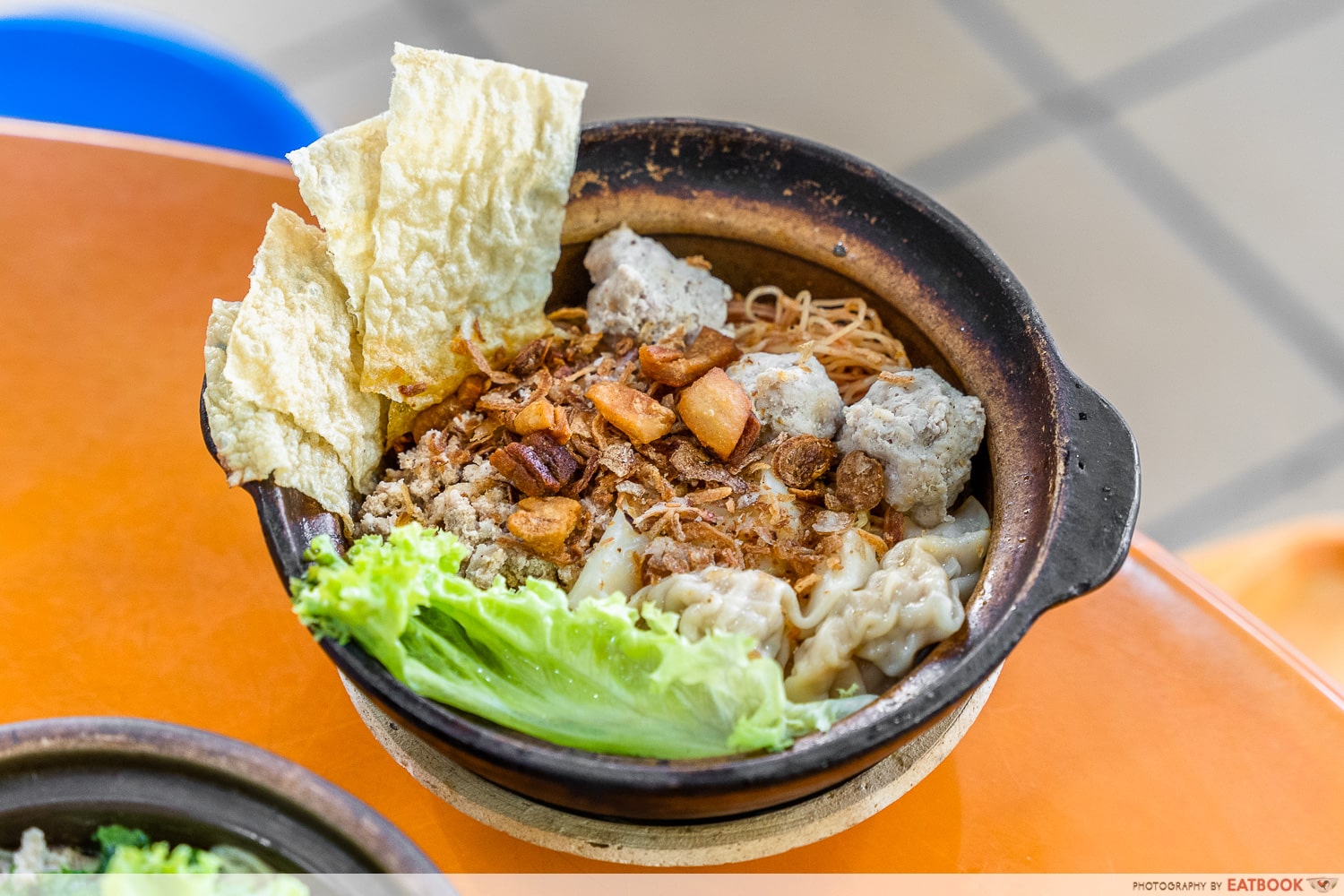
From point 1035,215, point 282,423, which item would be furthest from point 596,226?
point 1035,215

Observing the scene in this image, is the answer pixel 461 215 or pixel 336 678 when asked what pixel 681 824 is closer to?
pixel 336 678

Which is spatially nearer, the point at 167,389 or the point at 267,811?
the point at 267,811

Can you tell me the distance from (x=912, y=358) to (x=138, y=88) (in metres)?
2.42

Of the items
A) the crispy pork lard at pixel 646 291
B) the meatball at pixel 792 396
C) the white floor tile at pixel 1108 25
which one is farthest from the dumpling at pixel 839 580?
the white floor tile at pixel 1108 25

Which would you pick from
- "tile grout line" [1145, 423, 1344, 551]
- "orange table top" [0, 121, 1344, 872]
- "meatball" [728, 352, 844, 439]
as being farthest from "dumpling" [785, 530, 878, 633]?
"tile grout line" [1145, 423, 1344, 551]

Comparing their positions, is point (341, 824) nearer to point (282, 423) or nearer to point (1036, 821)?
point (282, 423)

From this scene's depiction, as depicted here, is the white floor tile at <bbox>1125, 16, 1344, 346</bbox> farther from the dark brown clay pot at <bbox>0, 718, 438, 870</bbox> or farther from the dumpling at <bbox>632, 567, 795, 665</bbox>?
the dark brown clay pot at <bbox>0, 718, 438, 870</bbox>

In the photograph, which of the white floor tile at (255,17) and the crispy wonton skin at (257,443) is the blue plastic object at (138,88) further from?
the white floor tile at (255,17)

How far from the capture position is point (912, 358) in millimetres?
2252

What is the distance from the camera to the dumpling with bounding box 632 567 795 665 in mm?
1778

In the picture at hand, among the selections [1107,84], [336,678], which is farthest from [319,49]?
[336,678]

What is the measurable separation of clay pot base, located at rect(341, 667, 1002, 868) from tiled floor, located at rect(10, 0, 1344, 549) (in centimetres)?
227

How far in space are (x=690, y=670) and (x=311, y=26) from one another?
13.9 feet

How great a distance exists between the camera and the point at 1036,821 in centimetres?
196
